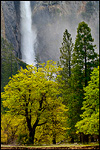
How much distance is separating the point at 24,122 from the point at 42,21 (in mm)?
91849

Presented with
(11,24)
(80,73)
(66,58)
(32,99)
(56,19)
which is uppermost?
(56,19)

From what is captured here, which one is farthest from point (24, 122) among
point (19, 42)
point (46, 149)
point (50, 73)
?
point (19, 42)

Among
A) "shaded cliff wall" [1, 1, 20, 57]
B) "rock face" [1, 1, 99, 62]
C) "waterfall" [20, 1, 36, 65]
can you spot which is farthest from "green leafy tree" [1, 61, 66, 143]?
"rock face" [1, 1, 99, 62]

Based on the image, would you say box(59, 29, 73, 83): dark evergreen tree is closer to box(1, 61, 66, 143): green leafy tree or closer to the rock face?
box(1, 61, 66, 143): green leafy tree

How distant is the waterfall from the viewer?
264 feet

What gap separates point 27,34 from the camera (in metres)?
89.4

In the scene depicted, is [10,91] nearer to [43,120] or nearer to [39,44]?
[43,120]

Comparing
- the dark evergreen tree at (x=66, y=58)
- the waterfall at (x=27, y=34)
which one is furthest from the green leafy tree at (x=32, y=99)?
the waterfall at (x=27, y=34)

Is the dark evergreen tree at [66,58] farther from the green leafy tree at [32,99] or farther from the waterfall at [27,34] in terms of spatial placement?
the waterfall at [27,34]

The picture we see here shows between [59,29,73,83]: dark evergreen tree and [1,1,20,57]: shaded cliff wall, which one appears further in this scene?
[1,1,20,57]: shaded cliff wall

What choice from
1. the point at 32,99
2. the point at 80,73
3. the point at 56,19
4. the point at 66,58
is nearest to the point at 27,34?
the point at 56,19

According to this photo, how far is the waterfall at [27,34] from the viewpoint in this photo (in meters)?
80.5

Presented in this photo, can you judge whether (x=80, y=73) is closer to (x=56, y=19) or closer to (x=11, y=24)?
(x=11, y=24)

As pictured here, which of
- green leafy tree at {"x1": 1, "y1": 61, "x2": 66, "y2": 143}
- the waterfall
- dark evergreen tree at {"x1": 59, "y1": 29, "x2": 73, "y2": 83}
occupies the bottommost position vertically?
green leafy tree at {"x1": 1, "y1": 61, "x2": 66, "y2": 143}
